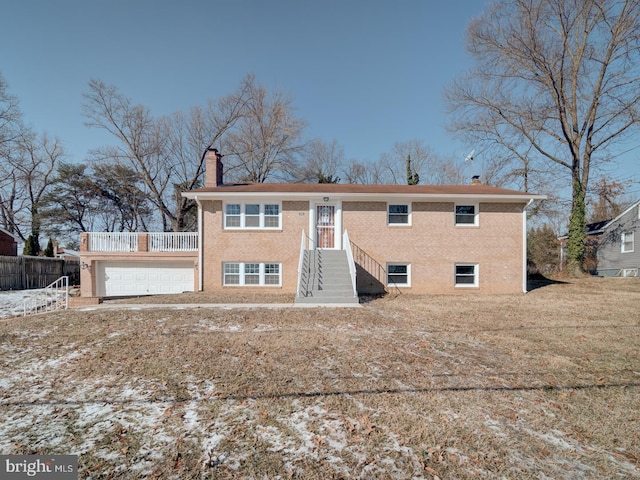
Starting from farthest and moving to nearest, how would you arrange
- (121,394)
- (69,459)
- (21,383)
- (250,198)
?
(250,198) → (21,383) → (121,394) → (69,459)

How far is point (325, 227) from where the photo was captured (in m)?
14.5

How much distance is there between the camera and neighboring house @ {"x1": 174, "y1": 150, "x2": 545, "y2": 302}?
46.6 ft

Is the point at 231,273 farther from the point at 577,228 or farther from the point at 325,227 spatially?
the point at 577,228

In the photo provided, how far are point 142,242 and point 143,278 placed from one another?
6.34 ft

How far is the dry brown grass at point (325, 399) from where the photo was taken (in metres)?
2.88

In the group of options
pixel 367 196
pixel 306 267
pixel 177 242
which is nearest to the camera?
pixel 306 267

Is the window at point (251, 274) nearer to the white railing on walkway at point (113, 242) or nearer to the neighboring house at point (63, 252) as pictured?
the white railing on walkway at point (113, 242)

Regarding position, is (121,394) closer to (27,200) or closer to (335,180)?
(335,180)

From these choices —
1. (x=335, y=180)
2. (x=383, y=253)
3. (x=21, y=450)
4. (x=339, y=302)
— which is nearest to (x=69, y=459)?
(x=21, y=450)

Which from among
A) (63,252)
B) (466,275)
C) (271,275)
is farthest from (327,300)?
(63,252)

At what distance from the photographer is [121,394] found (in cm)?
415

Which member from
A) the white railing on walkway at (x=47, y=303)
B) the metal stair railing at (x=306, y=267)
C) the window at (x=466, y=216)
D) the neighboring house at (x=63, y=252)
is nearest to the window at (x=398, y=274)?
the window at (x=466, y=216)

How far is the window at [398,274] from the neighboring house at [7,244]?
26895 millimetres

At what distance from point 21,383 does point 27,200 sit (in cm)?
3822
